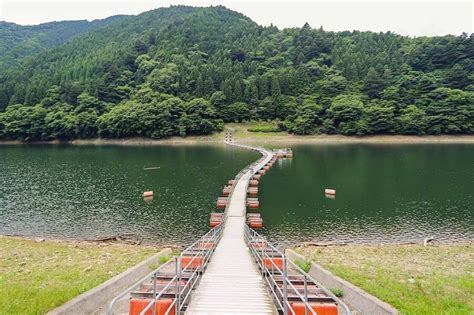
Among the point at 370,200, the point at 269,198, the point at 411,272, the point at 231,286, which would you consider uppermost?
the point at 231,286

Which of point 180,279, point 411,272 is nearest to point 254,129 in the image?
point 411,272

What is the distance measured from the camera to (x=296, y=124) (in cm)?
9594

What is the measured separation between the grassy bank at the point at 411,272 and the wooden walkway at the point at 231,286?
11.6 feet

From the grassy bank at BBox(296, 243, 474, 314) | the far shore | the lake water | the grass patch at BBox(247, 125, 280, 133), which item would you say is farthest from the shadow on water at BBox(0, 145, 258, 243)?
the grass patch at BBox(247, 125, 280, 133)

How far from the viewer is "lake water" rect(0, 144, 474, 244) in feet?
83.0

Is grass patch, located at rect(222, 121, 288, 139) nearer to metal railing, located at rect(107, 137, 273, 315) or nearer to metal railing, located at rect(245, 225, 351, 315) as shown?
metal railing, located at rect(107, 137, 273, 315)

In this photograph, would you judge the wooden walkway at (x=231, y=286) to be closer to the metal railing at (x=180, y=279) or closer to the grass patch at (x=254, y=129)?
the metal railing at (x=180, y=279)

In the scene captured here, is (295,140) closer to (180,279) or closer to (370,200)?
(370,200)

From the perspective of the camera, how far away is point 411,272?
1421cm

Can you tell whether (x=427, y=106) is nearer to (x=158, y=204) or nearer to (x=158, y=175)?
(x=158, y=175)

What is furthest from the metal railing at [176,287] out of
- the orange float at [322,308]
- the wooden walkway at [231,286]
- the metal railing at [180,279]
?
the orange float at [322,308]

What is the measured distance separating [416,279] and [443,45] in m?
128

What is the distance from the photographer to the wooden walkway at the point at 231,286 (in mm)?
8398

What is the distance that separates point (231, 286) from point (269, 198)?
24989 mm
